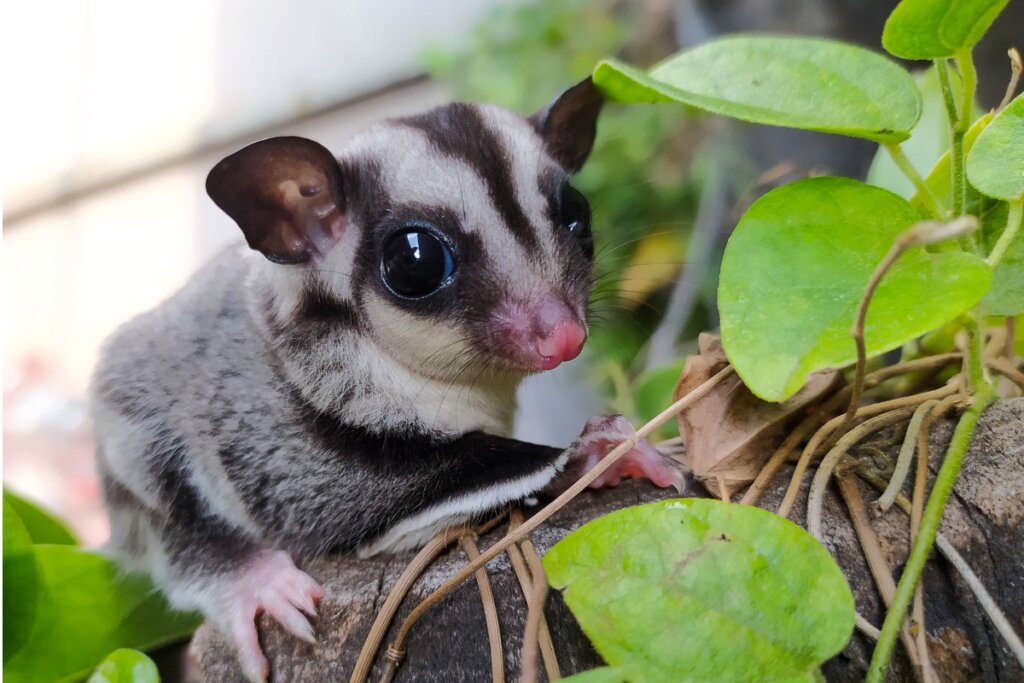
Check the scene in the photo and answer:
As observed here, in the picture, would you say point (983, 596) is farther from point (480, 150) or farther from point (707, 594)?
point (480, 150)

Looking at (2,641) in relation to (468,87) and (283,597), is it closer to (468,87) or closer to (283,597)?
(283,597)

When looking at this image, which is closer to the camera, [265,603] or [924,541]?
[924,541]

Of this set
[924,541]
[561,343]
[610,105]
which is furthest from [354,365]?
[610,105]

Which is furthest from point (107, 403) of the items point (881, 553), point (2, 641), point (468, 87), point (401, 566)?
point (468, 87)

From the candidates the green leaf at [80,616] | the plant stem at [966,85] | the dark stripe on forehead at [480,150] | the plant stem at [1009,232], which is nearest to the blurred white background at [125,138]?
the green leaf at [80,616]

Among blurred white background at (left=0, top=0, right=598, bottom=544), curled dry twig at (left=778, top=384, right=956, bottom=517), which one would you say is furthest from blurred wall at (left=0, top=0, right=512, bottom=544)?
curled dry twig at (left=778, top=384, right=956, bottom=517)

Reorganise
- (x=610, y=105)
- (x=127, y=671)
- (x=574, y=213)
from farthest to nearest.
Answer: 1. (x=610, y=105)
2. (x=574, y=213)
3. (x=127, y=671)

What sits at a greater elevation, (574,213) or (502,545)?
(574,213)
